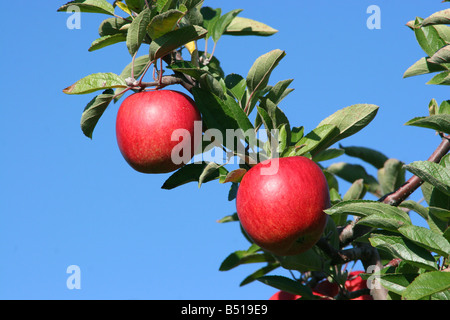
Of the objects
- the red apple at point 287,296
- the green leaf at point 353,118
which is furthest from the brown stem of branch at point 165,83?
the red apple at point 287,296

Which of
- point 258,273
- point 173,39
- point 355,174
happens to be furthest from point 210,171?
point 355,174

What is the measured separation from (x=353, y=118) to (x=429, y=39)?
0.69 meters

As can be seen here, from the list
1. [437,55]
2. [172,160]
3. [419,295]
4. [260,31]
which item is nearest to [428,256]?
[419,295]

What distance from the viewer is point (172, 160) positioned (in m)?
2.25

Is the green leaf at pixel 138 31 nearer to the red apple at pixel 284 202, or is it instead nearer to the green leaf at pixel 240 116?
the green leaf at pixel 240 116

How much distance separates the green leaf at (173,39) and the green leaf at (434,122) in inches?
32.2

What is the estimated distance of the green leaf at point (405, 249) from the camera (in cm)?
196

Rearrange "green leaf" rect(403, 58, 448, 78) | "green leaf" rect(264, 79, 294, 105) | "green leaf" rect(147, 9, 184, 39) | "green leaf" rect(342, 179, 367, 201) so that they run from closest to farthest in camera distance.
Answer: "green leaf" rect(147, 9, 184, 39), "green leaf" rect(264, 79, 294, 105), "green leaf" rect(403, 58, 448, 78), "green leaf" rect(342, 179, 367, 201)

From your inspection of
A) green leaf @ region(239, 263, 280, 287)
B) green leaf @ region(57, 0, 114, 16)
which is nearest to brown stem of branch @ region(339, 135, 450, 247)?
green leaf @ region(239, 263, 280, 287)

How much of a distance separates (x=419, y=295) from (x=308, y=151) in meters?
0.70

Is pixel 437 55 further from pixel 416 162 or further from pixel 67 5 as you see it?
pixel 67 5

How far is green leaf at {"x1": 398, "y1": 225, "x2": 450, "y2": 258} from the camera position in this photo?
6.26 ft

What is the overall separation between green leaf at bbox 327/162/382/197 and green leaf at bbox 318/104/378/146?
128 centimetres

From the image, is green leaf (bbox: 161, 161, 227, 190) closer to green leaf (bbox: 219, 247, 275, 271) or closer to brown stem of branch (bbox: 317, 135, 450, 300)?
brown stem of branch (bbox: 317, 135, 450, 300)
